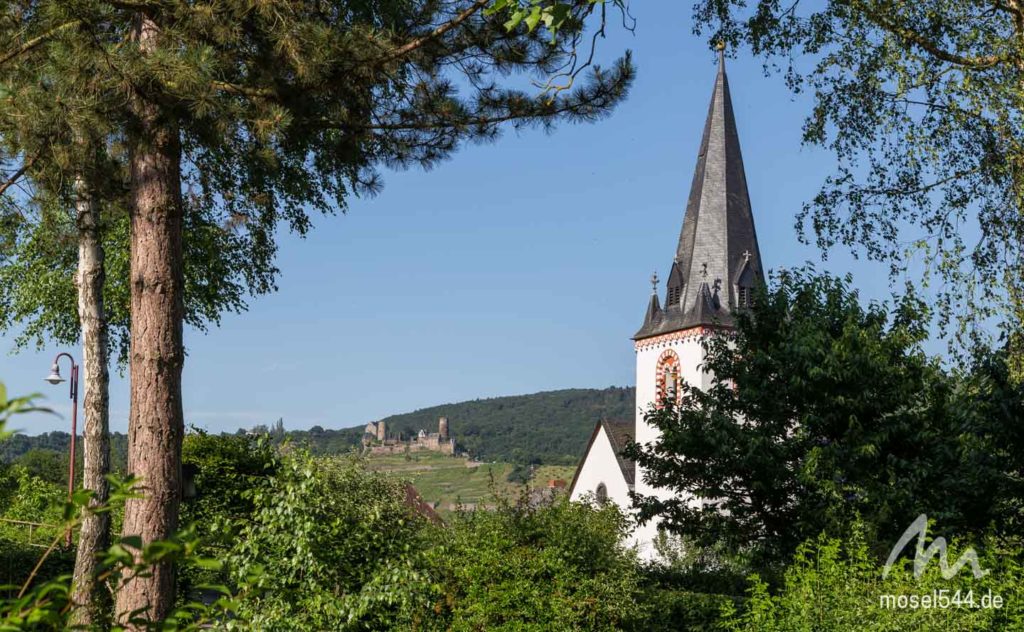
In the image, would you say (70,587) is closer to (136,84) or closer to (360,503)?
(136,84)

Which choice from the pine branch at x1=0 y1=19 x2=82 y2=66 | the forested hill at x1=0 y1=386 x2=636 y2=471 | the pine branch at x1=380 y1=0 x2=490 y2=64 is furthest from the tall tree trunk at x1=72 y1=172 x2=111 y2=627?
the forested hill at x1=0 y1=386 x2=636 y2=471

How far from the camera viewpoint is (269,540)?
346 inches

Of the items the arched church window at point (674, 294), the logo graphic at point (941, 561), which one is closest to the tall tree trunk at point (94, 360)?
the logo graphic at point (941, 561)

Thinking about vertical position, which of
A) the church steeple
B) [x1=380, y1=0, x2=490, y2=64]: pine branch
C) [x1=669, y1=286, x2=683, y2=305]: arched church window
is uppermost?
the church steeple

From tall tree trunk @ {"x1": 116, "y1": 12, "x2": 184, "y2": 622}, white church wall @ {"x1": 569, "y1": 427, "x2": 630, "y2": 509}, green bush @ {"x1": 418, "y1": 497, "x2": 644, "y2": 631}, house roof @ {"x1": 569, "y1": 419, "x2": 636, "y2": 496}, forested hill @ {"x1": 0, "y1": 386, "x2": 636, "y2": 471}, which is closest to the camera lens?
tall tree trunk @ {"x1": 116, "y1": 12, "x2": 184, "y2": 622}

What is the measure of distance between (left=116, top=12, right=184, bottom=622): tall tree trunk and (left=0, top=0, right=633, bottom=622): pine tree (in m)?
0.01

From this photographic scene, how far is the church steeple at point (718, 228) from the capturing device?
136ft

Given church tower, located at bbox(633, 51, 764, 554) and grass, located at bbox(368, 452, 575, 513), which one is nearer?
church tower, located at bbox(633, 51, 764, 554)

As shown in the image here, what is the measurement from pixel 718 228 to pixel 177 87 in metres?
36.6

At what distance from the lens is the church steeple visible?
136 feet

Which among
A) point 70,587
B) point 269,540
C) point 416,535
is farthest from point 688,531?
point 70,587

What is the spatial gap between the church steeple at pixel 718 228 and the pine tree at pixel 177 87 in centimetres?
3375

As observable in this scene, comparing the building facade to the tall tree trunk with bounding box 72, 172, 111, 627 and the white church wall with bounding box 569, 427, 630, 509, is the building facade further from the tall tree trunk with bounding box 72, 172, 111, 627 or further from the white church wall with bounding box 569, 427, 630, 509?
the tall tree trunk with bounding box 72, 172, 111, 627

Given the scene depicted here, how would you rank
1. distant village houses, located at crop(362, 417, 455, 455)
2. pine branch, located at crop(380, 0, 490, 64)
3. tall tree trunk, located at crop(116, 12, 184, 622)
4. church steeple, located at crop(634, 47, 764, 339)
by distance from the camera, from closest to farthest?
tall tree trunk, located at crop(116, 12, 184, 622), pine branch, located at crop(380, 0, 490, 64), church steeple, located at crop(634, 47, 764, 339), distant village houses, located at crop(362, 417, 455, 455)
